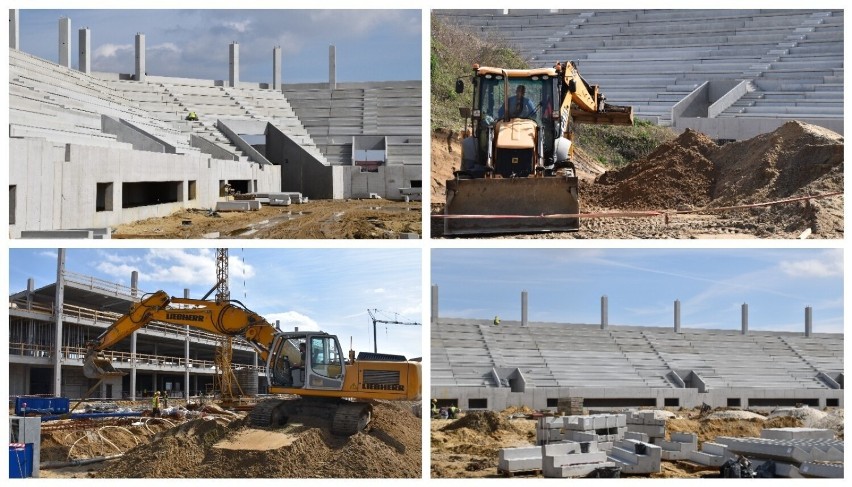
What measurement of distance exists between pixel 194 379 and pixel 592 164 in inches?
628

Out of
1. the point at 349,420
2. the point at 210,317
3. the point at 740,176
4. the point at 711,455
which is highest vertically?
the point at 740,176

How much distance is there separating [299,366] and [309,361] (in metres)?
0.26

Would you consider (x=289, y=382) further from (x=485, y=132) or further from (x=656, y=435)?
(x=656, y=435)

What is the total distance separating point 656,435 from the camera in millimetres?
13898

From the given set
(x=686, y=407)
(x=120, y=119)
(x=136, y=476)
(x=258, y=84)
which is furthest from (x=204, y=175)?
(x=258, y=84)

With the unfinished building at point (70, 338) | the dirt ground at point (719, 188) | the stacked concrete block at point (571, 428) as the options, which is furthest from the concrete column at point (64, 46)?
the stacked concrete block at point (571, 428)

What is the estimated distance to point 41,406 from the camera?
1559 centimetres

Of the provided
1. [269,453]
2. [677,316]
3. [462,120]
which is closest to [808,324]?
[677,316]

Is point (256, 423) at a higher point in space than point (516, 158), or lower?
lower

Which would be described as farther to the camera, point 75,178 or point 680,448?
point 75,178

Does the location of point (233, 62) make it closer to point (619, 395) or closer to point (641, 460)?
point (619, 395)

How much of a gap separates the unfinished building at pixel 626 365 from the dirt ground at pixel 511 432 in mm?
1376

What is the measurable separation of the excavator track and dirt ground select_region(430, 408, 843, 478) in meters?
1.08

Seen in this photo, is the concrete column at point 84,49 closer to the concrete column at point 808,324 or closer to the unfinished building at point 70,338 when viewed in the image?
the unfinished building at point 70,338
